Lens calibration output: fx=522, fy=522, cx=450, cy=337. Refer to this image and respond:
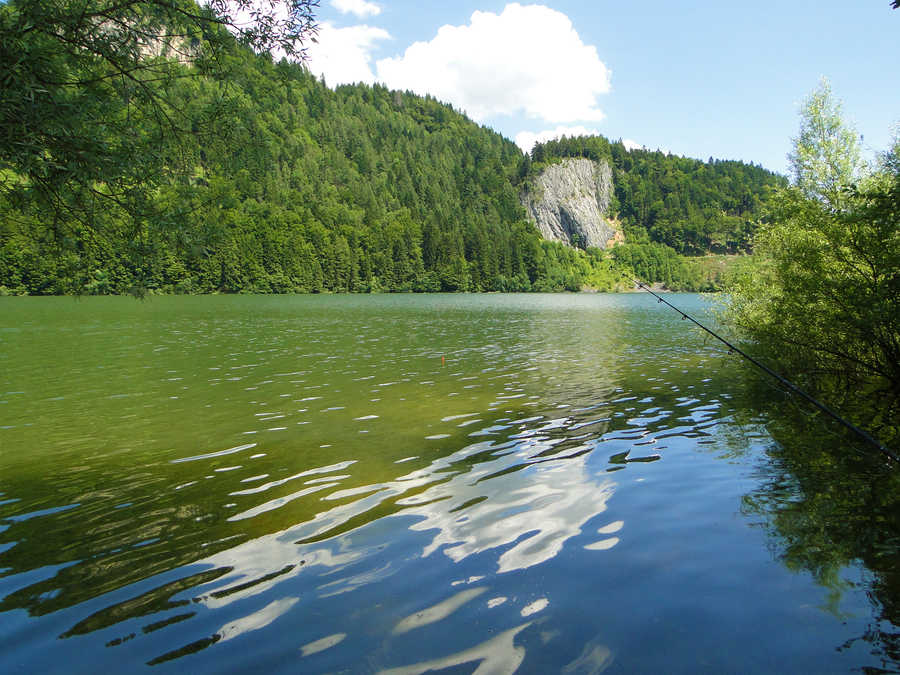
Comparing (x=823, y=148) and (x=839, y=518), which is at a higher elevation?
(x=823, y=148)

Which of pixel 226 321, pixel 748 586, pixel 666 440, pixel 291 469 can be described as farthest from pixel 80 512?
pixel 226 321

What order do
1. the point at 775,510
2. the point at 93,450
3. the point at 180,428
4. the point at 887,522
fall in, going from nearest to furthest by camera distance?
1. the point at 887,522
2. the point at 775,510
3. the point at 93,450
4. the point at 180,428

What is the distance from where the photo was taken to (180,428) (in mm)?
12820

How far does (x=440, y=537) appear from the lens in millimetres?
6824

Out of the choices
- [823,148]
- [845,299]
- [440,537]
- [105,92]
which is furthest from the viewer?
[823,148]

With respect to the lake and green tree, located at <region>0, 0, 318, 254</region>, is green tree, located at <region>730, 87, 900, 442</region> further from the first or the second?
green tree, located at <region>0, 0, 318, 254</region>

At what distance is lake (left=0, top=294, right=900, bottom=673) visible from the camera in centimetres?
466

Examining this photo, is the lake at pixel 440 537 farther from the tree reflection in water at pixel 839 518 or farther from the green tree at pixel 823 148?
the green tree at pixel 823 148

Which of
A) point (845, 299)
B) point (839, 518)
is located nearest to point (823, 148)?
point (845, 299)

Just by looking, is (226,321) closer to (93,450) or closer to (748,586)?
(93,450)

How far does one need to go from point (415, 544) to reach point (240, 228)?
151m

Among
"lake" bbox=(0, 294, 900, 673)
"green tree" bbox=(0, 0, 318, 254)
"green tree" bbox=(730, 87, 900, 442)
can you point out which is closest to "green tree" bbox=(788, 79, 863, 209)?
"green tree" bbox=(730, 87, 900, 442)

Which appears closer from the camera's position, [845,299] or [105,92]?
[105,92]

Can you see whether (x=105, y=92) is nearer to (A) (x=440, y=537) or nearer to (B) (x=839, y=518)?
(A) (x=440, y=537)
